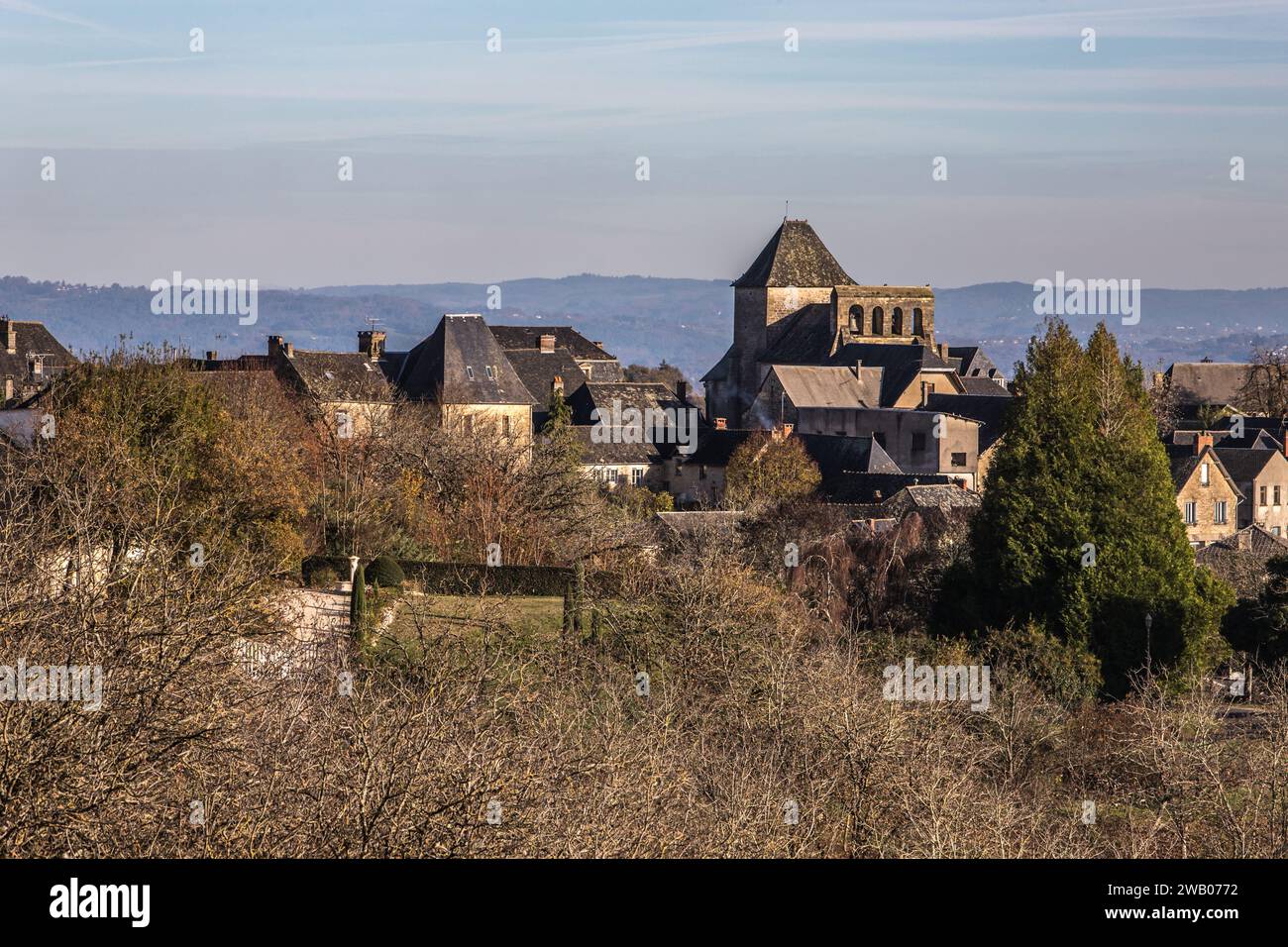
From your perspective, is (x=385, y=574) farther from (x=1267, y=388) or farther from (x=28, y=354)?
(x=1267, y=388)

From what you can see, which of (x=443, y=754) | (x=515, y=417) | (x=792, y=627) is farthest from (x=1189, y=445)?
(x=443, y=754)

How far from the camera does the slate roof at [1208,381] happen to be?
3656 inches

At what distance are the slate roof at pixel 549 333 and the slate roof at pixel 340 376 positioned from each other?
928 inches

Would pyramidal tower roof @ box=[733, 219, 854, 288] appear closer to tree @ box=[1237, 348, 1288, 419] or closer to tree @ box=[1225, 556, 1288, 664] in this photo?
tree @ box=[1237, 348, 1288, 419]

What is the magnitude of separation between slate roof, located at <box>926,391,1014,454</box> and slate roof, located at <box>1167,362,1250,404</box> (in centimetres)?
2720

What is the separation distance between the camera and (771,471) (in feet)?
179

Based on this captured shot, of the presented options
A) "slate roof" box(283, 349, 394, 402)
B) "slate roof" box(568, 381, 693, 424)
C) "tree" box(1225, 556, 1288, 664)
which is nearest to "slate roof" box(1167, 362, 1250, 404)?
"slate roof" box(568, 381, 693, 424)

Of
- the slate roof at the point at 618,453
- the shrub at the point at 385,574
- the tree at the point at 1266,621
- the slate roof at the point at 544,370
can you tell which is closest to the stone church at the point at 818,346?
the slate roof at the point at 544,370

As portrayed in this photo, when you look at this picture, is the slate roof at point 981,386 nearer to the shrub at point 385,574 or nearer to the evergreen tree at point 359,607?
the shrub at point 385,574
